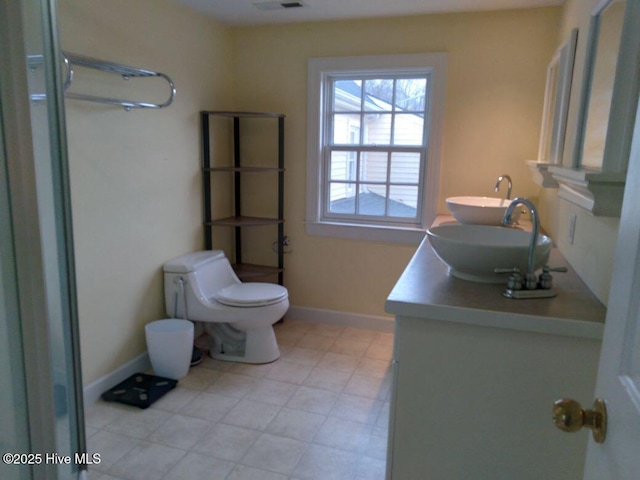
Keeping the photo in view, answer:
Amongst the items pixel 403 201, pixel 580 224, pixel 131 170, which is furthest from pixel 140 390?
pixel 580 224

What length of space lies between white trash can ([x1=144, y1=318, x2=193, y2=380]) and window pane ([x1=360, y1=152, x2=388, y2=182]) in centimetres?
166

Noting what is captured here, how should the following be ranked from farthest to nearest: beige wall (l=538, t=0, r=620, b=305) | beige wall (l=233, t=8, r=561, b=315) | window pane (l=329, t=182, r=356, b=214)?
window pane (l=329, t=182, r=356, b=214) → beige wall (l=233, t=8, r=561, b=315) → beige wall (l=538, t=0, r=620, b=305)

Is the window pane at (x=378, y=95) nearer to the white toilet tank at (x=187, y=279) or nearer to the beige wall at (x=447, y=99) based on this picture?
the beige wall at (x=447, y=99)

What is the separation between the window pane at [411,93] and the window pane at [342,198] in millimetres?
696

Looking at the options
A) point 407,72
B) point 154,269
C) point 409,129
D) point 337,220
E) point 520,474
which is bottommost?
point 520,474

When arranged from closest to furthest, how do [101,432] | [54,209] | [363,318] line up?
[54,209] → [101,432] → [363,318]

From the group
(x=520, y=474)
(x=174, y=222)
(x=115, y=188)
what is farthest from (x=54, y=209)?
(x=174, y=222)

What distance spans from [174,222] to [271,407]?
52.7 inches

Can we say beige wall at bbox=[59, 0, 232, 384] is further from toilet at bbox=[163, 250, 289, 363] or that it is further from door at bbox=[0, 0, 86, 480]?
door at bbox=[0, 0, 86, 480]

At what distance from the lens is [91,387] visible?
239cm

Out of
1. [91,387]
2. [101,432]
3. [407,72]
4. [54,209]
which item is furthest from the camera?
[407,72]

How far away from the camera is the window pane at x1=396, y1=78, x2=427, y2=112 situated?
123 inches

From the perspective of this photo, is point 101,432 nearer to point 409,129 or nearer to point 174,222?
point 174,222

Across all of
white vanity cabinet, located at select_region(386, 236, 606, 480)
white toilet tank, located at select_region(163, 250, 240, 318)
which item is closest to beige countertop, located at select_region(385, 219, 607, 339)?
white vanity cabinet, located at select_region(386, 236, 606, 480)
